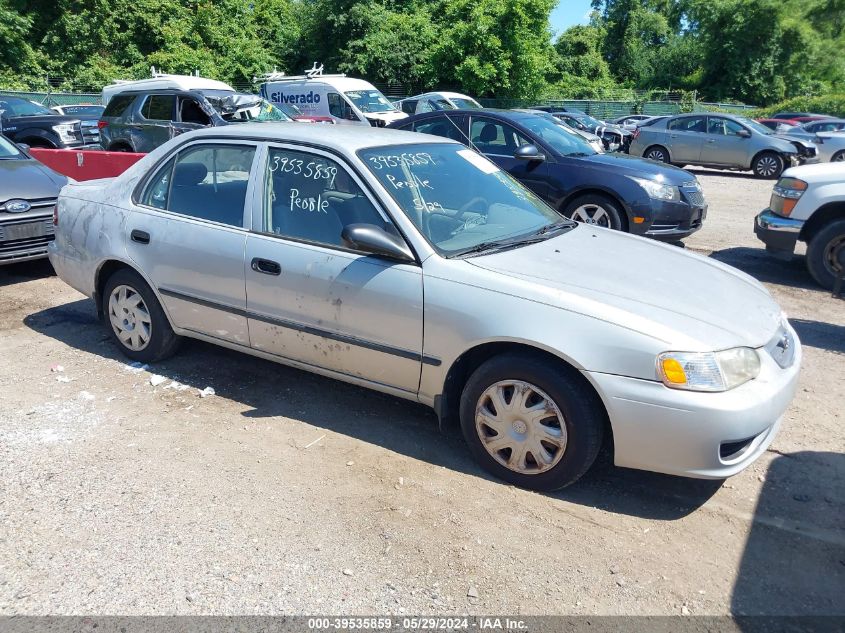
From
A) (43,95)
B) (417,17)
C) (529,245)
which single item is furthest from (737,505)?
(417,17)

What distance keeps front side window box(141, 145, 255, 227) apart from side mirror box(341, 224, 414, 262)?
39.0 inches

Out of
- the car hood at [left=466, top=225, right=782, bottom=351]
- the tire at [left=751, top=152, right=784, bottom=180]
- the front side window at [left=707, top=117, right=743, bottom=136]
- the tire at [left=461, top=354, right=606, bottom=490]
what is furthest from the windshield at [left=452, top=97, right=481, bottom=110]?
the tire at [left=461, top=354, right=606, bottom=490]

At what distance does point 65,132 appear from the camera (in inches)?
586

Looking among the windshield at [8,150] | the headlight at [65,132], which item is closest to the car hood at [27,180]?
the windshield at [8,150]

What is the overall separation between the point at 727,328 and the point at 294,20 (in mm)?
43194

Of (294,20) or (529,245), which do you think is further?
(294,20)

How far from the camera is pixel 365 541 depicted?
128 inches

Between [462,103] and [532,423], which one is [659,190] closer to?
[532,423]

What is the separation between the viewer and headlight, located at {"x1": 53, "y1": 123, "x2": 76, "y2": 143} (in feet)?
48.6

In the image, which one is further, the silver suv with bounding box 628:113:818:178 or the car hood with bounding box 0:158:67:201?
the silver suv with bounding box 628:113:818:178

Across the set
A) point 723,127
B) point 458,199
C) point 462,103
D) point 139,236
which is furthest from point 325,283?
point 462,103

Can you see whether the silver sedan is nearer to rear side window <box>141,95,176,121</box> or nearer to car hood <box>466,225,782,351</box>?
car hood <box>466,225,782,351</box>

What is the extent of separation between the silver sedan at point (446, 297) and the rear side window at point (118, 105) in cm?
883

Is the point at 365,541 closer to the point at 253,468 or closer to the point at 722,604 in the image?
the point at 253,468
